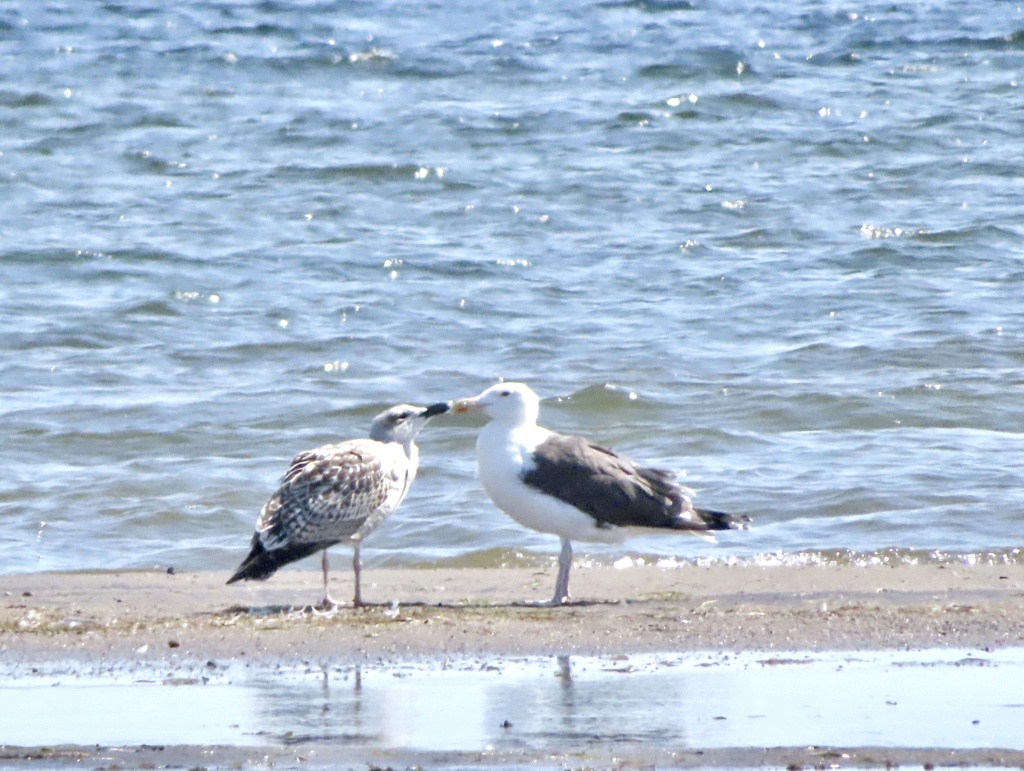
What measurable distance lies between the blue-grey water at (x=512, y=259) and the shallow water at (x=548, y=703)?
2722mm

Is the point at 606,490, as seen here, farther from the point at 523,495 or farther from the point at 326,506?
the point at 326,506

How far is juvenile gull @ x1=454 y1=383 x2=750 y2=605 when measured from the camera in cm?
814

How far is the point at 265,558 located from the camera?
784 centimetres

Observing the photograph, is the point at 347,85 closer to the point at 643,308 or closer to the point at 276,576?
the point at 643,308

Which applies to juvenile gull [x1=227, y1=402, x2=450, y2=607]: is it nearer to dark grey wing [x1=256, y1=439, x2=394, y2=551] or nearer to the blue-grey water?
dark grey wing [x1=256, y1=439, x2=394, y2=551]

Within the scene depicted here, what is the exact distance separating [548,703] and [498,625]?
1.31 meters

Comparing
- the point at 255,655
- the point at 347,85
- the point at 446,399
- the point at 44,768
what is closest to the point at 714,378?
the point at 446,399

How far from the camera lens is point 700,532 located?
27.2ft

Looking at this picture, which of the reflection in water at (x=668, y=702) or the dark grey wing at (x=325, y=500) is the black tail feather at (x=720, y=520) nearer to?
the dark grey wing at (x=325, y=500)

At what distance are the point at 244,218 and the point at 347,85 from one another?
5.43 metres

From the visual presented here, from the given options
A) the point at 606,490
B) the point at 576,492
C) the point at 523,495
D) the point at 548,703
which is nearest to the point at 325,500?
the point at 523,495

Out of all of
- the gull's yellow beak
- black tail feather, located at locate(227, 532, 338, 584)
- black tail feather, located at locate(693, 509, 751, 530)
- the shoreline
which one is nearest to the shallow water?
the shoreline

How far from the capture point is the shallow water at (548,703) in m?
5.36

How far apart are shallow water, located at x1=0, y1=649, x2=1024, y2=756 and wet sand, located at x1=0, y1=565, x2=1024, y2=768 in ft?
0.32
